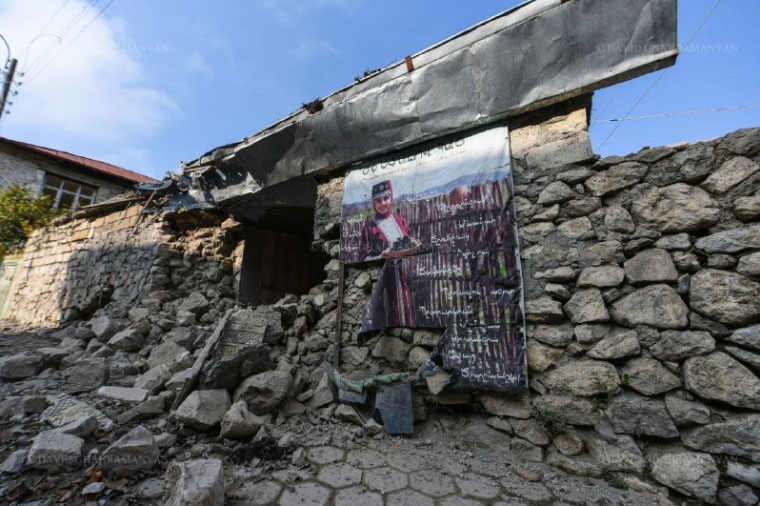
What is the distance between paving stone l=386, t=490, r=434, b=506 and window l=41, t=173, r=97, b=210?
14.2 meters

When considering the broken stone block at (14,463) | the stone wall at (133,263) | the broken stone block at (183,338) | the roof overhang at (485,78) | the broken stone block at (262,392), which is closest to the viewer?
the broken stone block at (14,463)

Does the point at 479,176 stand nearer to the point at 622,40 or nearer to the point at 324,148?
the point at 622,40

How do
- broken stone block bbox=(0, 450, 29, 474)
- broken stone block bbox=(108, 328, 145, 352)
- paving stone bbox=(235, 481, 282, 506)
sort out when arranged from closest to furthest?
paving stone bbox=(235, 481, 282, 506), broken stone block bbox=(0, 450, 29, 474), broken stone block bbox=(108, 328, 145, 352)

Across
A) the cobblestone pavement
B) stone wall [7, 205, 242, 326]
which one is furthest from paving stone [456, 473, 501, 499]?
stone wall [7, 205, 242, 326]

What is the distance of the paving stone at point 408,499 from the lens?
1729mm

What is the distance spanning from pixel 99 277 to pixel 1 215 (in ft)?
18.8

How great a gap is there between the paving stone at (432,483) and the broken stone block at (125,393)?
2.55 metres

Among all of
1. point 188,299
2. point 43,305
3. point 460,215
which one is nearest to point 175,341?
point 188,299

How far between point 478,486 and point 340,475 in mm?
860

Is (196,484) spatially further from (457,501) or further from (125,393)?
(125,393)

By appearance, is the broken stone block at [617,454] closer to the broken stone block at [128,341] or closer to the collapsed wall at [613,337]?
the collapsed wall at [613,337]

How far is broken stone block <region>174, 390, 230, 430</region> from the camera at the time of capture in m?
2.35

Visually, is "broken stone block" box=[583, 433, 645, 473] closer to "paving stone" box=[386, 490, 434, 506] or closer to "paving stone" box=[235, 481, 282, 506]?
"paving stone" box=[386, 490, 434, 506]

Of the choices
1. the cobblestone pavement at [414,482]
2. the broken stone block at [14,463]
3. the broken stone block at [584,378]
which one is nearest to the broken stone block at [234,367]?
the cobblestone pavement at [414,482]
